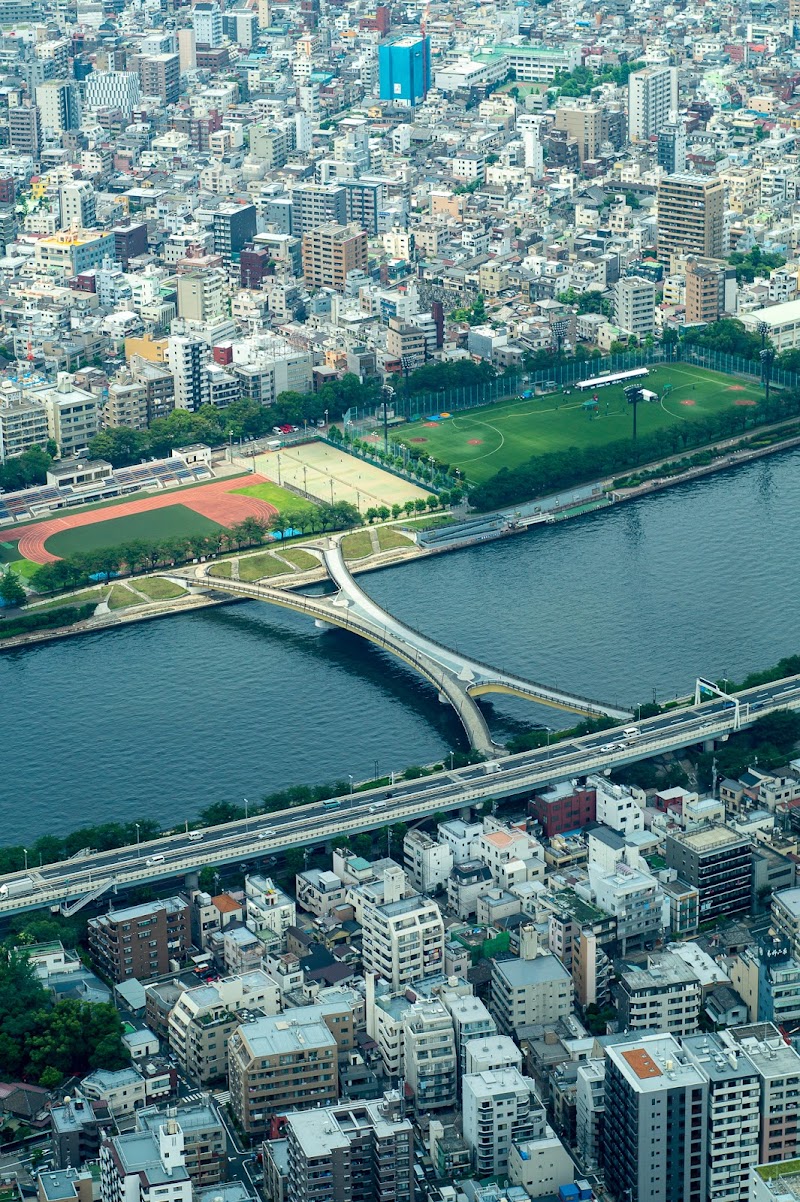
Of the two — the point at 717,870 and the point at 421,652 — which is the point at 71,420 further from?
the point at 717,870

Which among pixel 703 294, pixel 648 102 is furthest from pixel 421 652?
pixel 648 102

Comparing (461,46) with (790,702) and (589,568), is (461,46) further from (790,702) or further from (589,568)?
(790,702)

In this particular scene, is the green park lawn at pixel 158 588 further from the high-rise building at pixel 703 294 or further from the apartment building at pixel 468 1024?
the high-rise building at pixel 703 294

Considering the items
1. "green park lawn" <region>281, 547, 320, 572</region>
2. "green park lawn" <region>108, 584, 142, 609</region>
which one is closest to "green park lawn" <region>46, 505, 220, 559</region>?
"green park lawn" <region>108, 584, 142, 609</region>

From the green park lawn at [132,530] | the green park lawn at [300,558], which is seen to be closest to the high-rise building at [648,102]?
the green park lawn at [132,530]

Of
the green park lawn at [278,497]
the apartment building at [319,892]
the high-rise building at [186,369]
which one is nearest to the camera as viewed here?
the apartment building at [319,892]

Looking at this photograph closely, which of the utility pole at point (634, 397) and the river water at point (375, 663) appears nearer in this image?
the river water at point (375, 663)
